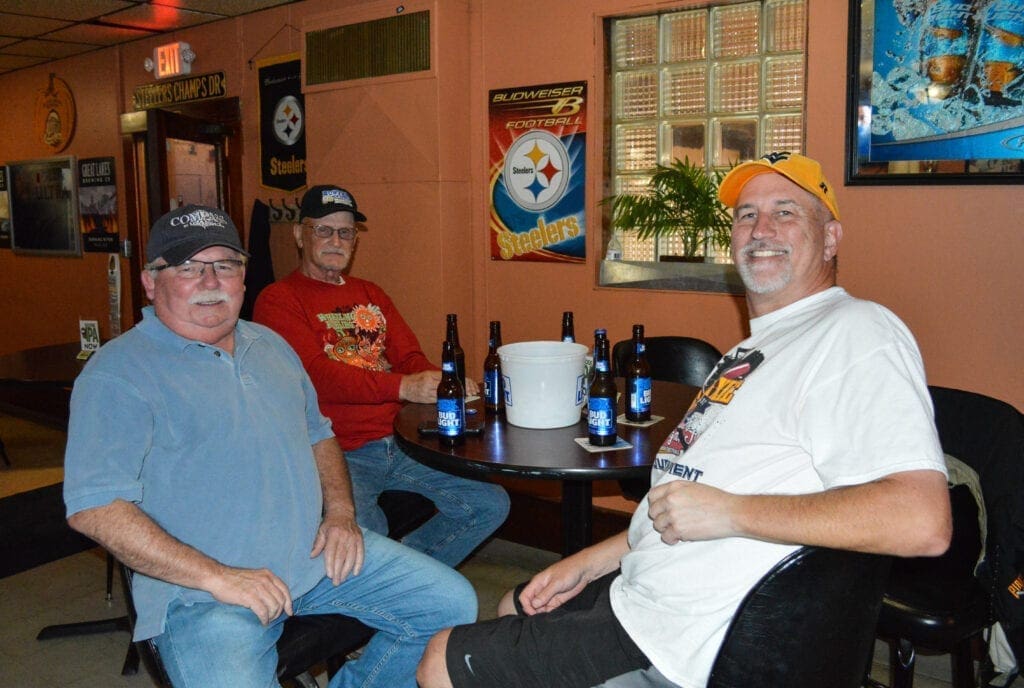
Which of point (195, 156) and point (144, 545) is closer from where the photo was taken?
point (144, 545)

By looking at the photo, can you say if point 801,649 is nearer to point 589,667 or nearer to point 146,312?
A: point 589,667

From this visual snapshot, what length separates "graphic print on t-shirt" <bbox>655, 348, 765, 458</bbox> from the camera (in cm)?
150

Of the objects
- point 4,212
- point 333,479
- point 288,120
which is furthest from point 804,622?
point 4,212

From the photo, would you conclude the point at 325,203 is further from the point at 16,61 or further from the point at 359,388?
the point at 16,61

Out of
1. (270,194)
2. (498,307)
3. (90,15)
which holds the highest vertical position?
(90,15)

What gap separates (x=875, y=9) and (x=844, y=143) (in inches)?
18.9

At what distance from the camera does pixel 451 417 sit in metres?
2.12

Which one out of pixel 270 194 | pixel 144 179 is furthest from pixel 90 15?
pixel 270 194

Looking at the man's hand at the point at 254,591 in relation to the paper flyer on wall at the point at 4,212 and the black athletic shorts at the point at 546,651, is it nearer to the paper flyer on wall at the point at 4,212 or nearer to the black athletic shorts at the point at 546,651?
the black athletic shorts at the point at 546,651

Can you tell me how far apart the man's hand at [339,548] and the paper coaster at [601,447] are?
1.95 ft

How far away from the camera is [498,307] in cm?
426

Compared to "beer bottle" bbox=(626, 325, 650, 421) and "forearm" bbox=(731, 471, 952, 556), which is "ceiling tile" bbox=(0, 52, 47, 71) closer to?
"beer bottle" bbox=(626, 325, 650, 421)

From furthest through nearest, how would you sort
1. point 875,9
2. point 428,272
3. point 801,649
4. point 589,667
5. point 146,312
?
point 428,272 < point 875,9 < point 146,312 < point 589,667 < point 801,649

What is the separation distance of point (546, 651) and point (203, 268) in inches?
44.7
